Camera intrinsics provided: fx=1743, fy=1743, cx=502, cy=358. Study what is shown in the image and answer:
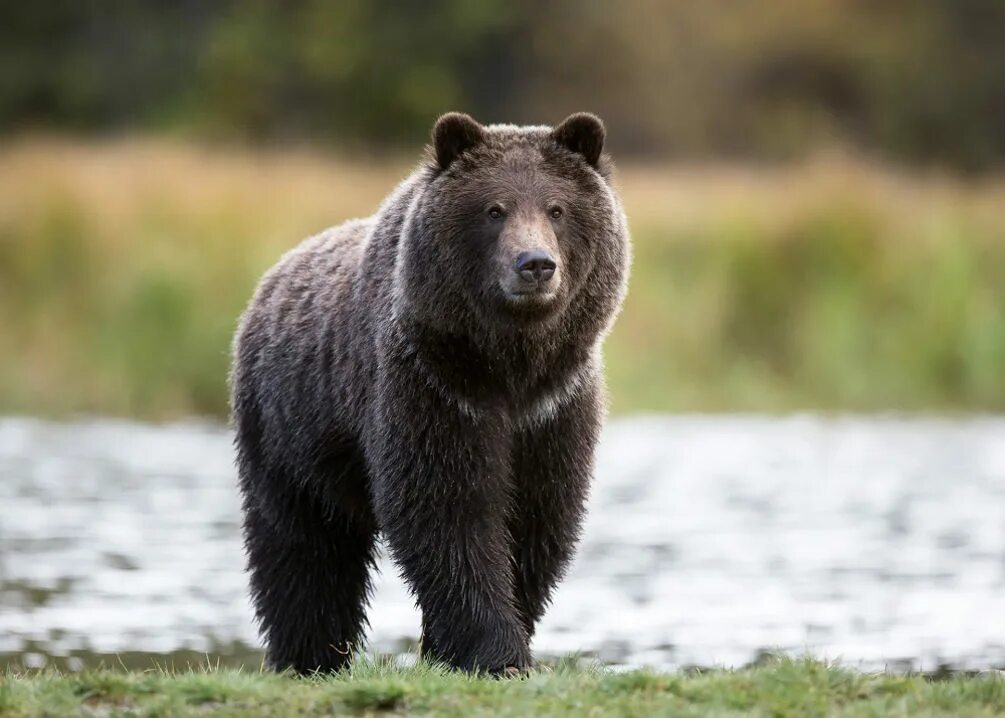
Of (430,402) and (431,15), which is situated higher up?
(431,15)

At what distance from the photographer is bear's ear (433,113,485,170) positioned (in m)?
7.29

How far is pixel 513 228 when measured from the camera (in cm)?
700

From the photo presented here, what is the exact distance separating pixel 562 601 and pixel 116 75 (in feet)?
105

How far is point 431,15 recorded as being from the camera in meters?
38.1

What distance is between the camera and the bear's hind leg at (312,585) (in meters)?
8.48

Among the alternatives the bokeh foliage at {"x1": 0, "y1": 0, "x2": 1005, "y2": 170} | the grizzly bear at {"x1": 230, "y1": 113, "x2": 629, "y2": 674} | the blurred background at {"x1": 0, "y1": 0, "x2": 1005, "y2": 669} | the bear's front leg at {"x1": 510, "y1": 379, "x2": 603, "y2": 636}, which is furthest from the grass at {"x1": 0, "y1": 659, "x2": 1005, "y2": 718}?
the bokeh foliage at {"x1": 0, "y1": 0, "x2": 1005, "y2": 170}

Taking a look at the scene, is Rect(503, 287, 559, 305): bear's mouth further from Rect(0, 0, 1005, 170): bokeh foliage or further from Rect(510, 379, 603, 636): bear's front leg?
Rect(0, 0, 1005, 170): bokeh foliage

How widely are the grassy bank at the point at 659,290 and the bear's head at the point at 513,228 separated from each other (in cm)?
1116

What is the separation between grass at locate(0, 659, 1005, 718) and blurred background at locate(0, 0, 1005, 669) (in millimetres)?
2474

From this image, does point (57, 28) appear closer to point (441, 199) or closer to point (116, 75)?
point (116, 75)

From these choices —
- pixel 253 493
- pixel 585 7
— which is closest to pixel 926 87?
pixel 585 7

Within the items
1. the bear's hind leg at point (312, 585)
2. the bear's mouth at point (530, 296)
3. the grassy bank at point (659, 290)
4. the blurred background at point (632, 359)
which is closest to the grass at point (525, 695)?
the bear's mouth at point (530, 296)

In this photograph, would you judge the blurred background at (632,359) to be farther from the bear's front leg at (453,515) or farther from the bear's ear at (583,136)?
the bear's ear at (583,136)

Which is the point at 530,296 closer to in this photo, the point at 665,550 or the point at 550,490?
the point at 550,490
